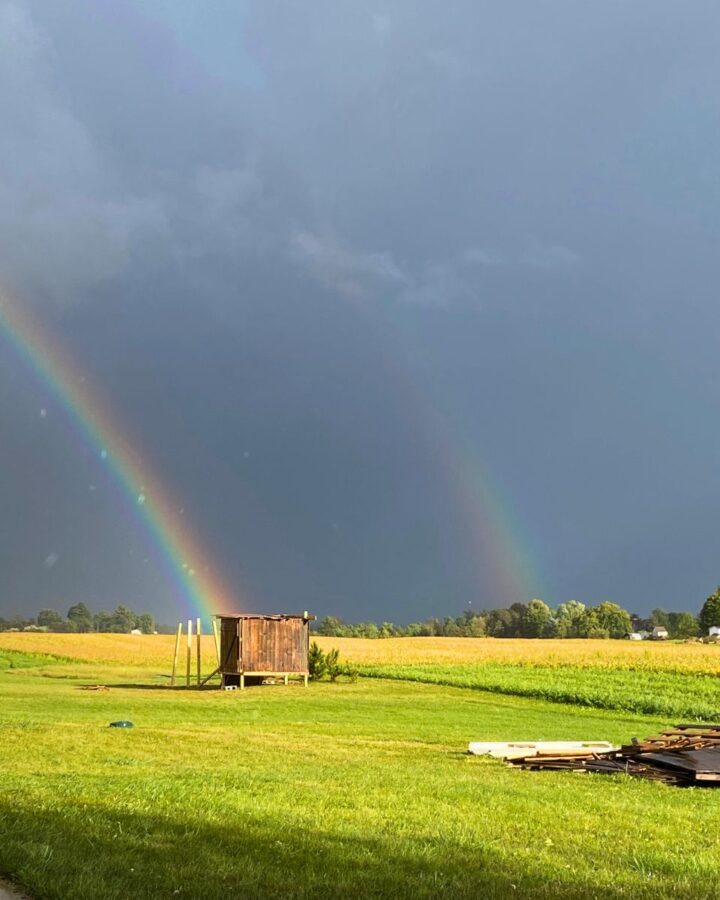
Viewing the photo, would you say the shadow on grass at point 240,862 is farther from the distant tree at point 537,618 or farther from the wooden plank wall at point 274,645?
the distant tree at point 537,618

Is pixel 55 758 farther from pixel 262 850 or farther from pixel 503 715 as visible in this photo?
pixel 503 715

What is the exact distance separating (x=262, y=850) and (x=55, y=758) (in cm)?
923

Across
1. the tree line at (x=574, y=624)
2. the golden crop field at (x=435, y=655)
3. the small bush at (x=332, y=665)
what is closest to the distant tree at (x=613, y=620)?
the tree line at (x=574, y=624)

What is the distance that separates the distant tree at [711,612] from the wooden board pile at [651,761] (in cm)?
15828

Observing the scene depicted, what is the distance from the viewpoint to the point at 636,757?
57.7ft

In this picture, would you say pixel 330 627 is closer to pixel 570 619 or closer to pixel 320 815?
pixel 570 619

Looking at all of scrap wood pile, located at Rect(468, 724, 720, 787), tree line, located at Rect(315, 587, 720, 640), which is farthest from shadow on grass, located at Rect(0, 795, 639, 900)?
tree line, located at Rect(315, 587, 720, 640)

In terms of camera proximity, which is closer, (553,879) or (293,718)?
(553,879)

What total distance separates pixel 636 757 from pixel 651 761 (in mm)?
401

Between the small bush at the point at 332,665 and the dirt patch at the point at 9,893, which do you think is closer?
the dirt patch at the point at 9,893

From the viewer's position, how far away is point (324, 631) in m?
179

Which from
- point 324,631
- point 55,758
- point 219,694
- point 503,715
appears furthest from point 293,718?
point 324,631

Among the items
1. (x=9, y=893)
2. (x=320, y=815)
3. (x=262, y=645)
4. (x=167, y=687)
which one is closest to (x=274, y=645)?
(x=262, y=645)

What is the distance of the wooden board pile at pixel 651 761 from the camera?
1631 cm
